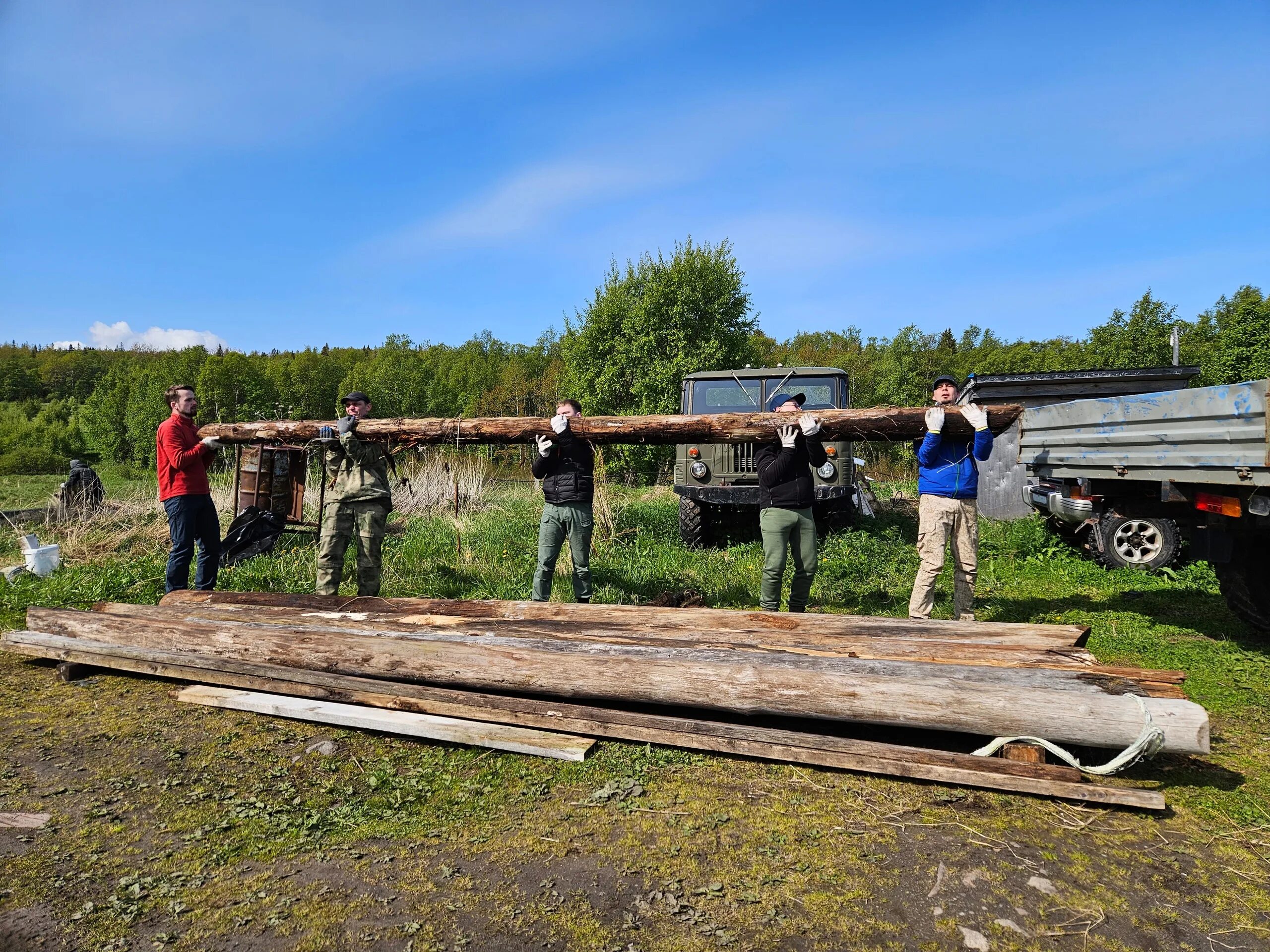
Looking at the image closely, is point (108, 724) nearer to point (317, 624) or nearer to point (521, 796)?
point (317, 624)

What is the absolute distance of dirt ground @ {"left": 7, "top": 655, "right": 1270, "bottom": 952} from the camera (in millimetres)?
2217

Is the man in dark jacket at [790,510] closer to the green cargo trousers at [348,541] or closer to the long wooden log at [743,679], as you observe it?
the long wooden log at [743,679]

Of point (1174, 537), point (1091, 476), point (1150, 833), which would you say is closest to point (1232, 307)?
point (1174, 537)

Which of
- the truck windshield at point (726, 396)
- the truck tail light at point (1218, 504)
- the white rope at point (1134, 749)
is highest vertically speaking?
the truck windshield at point (726, 396)

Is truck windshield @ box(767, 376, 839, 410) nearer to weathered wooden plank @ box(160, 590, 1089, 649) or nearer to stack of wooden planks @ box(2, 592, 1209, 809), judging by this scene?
weathered wooden plank @ box(160, 590, 1089, 649)

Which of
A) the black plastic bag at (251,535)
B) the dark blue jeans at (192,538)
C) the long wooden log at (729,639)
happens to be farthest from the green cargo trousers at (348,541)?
the black plastic bag at (251,535)

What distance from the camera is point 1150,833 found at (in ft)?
9.20

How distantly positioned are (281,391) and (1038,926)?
5878 centimetres

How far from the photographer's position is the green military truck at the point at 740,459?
861cm

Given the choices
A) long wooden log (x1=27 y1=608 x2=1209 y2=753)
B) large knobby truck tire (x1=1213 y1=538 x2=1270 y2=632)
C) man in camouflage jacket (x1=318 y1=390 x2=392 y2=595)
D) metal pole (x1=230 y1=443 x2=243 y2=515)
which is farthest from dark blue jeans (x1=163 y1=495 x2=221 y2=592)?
large knobby truck tire (x1=1213 y1=538 x2=1270 y2=632)

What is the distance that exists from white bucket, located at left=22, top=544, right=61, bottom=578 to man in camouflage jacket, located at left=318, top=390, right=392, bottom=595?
4261mm

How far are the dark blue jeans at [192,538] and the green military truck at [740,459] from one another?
523cm

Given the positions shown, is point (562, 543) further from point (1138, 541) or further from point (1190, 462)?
point (1138, 541)

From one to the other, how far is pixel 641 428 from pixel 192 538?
4.12m
